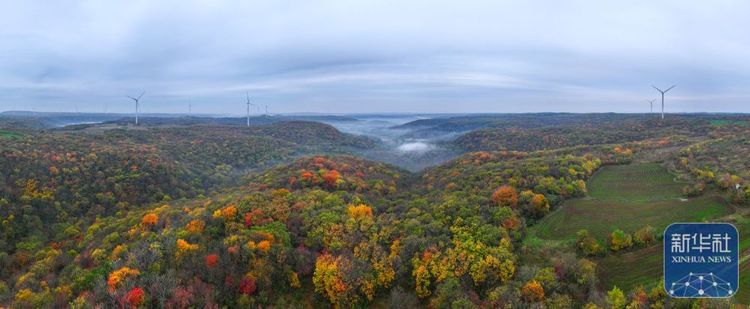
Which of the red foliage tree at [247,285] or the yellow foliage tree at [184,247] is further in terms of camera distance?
the yellow foliage tree at [184,247]

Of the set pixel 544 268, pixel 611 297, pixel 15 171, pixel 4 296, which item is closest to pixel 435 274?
pixel 544 268

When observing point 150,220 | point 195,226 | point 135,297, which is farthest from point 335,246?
point 150,220

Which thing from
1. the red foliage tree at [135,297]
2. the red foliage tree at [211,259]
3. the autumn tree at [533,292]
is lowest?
the red foliage tree at [135,297]

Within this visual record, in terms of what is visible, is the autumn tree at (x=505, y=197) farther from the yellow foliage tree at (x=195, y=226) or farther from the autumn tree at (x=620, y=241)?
the yellow foliage tree at (x=195, y=226)

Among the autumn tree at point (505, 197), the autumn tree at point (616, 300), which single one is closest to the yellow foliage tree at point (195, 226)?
the autumn tree at point (505, 197)

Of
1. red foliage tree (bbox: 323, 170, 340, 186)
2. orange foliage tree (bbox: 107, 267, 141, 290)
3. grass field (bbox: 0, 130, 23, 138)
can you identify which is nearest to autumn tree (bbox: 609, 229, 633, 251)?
orange foliage tree (bbox: 107, 267, 141, 290)

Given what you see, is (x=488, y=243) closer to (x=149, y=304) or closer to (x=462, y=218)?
(x=462, y=218)

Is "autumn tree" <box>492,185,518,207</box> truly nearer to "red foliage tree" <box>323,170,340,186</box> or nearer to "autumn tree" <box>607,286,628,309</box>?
"autumn tree" <box>607,286,628,309</box>

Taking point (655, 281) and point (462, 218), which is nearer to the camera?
point (655, 281)
